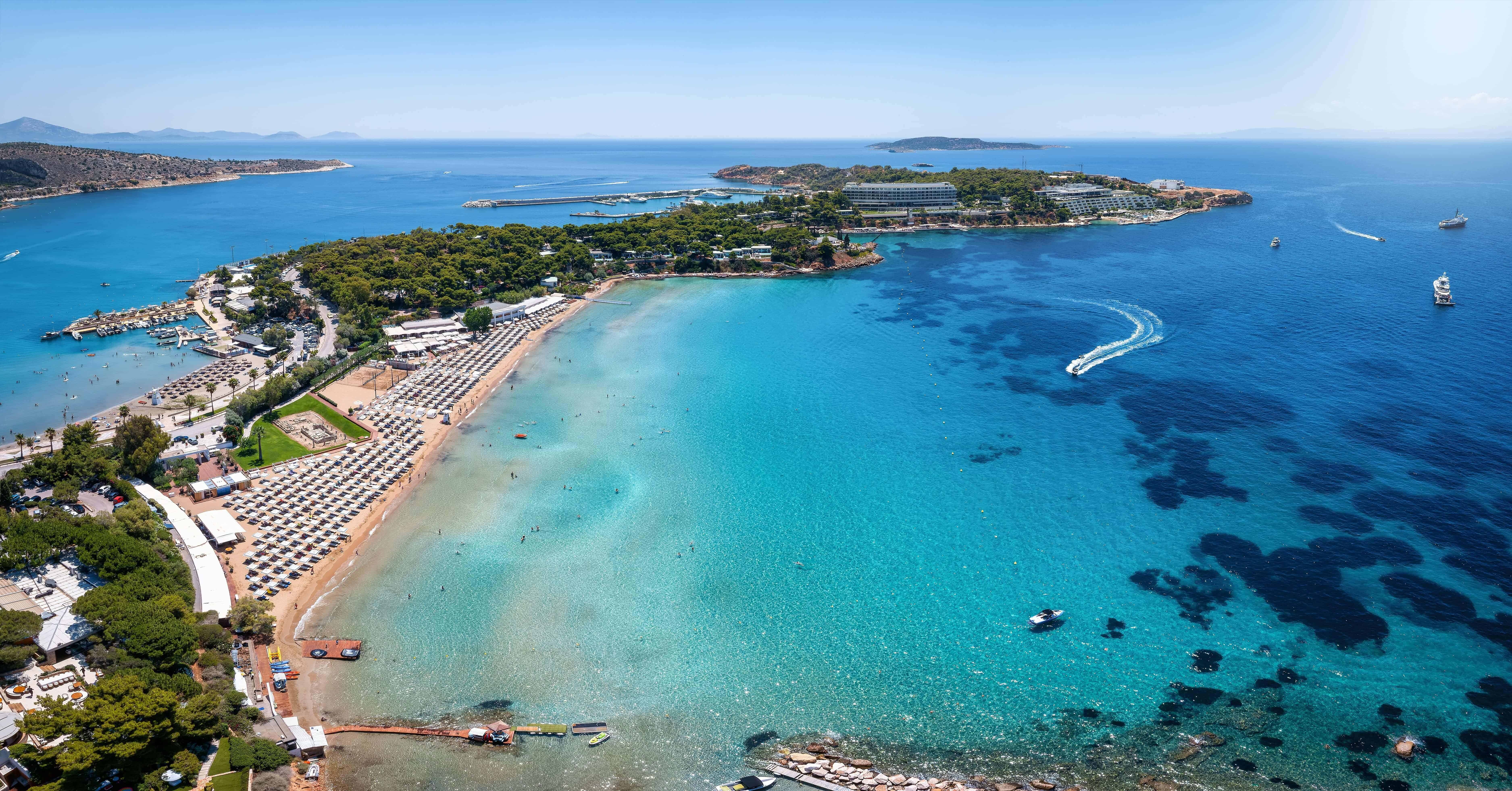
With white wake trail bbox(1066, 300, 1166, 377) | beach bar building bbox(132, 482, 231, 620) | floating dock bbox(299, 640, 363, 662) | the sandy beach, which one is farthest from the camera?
white wake trail bbox(1066, 300, 1166, 377)

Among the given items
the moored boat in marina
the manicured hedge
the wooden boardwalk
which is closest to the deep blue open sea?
the wooden boardwalk

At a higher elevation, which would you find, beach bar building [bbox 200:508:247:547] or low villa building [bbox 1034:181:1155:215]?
low villa building [bbox 1034:181:1155:215]

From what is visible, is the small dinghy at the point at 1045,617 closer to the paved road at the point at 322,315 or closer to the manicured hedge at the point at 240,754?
the manicured hedge at the point at 240,754

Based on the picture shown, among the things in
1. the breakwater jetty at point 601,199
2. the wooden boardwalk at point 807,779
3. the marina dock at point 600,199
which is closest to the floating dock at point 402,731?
the wooden boardwalk at point 807,779

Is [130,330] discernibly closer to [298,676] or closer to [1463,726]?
[298,676]

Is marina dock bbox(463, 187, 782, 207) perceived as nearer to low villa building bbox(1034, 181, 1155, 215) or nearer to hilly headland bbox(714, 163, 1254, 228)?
hilly headland bbox(714, 163, 1254, 228)
